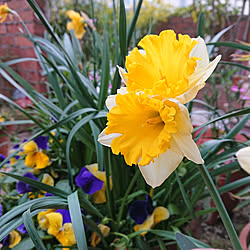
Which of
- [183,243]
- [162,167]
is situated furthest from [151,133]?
[183,243]

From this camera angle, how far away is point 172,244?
2.14 feet

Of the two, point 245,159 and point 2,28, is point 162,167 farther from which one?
point 2,28

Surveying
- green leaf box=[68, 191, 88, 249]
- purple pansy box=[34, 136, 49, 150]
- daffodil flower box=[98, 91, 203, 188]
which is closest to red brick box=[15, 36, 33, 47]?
purple pansy box=[34, 136, 49, 150]

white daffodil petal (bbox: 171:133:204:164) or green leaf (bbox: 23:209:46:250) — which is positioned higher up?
white daffodil petal (bbox: 171:133:204:164)

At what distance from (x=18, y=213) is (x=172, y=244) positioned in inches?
15.5

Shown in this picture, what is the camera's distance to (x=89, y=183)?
0.64 m

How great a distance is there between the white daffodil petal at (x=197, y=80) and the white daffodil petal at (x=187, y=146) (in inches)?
1.5

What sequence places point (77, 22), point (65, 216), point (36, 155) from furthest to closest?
point (77, 22) → point (36, 155) → point (65, 216)

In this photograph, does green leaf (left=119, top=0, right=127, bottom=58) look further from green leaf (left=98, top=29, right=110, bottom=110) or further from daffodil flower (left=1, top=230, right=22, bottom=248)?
daffodil flower (left=1, top=230, right=22, bottom=248)

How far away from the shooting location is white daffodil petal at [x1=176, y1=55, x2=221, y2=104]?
10.9 inches

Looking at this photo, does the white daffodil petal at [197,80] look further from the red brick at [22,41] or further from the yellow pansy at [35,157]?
the red brick at [22,41]

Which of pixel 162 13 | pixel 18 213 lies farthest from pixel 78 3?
pixel 18 213

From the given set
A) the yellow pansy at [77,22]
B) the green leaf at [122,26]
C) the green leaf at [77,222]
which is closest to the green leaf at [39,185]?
the green leaf at [77,222]

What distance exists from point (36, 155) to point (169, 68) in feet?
1.90
